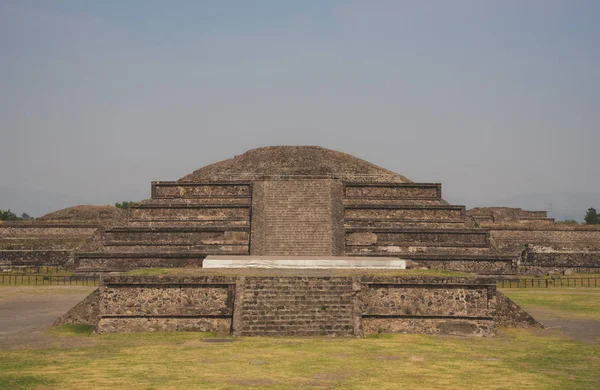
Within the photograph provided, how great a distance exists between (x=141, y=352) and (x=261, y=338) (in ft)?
9.03

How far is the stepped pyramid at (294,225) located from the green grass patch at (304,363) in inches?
480

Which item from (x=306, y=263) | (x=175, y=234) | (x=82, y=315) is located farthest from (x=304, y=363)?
(x=175, y=234)

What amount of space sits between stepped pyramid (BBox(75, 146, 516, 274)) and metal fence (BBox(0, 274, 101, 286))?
1.49 feet

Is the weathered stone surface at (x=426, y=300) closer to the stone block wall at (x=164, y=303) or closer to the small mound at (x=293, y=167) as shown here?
the stone block wall at (x=164, y=303)

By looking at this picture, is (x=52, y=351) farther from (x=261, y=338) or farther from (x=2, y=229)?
(x=2, y=229)

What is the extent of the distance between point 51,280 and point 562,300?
1972cm

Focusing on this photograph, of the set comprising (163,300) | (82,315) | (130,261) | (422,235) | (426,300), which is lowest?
(82,315)

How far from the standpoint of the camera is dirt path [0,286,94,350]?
16.2 m

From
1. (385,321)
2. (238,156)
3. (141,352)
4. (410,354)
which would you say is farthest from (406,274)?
(238,156)

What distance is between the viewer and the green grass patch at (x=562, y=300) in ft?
71.3

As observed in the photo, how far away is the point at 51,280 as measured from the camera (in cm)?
3048

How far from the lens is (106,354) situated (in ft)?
46.5

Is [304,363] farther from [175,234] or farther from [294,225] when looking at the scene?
[175,234]

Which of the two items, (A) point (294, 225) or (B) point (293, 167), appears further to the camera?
(B) point (293, 167)
